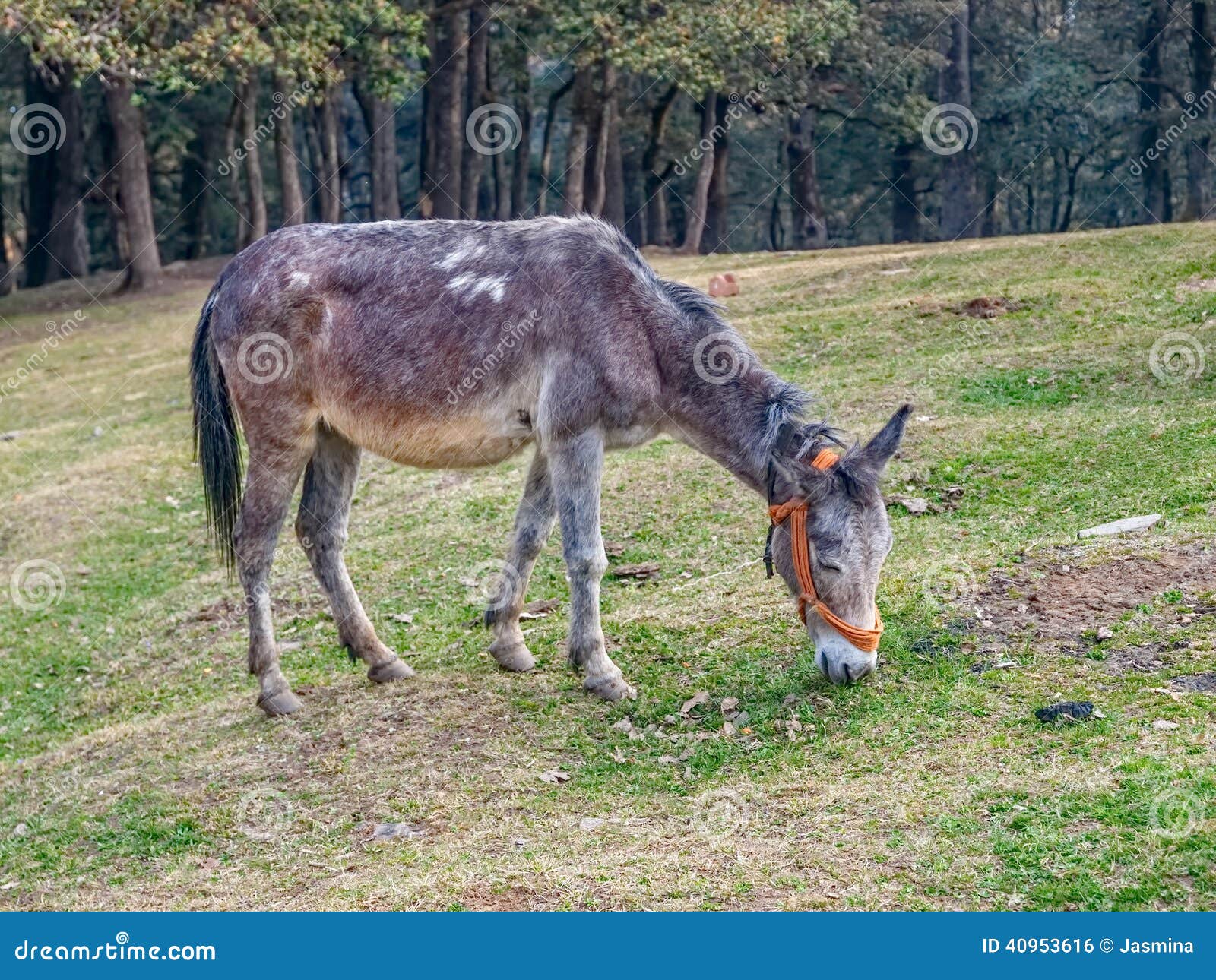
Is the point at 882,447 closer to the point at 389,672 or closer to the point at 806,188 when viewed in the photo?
the point at 389,672

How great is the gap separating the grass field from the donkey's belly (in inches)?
56.1

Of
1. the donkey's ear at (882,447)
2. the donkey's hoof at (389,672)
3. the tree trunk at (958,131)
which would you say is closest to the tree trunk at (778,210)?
the tree trunk at (958,131)

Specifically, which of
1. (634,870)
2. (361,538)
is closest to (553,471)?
(634,870)

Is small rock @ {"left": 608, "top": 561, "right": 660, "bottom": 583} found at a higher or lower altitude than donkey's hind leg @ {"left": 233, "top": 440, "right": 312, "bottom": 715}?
lower

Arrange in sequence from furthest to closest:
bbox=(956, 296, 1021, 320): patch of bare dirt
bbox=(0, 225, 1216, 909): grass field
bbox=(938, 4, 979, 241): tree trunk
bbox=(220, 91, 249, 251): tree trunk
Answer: bbox=(938, 4, 979, 241): tree trunk, bbox=(220, 91, 249, 251): tree trunk, bbox=(956, 296, 1021, 320): patch of bare dirt, bbox=(0, 225, 1216, 909): grass field

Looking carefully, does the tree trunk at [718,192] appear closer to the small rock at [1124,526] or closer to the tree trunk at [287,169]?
the tree trunk at [287,169]

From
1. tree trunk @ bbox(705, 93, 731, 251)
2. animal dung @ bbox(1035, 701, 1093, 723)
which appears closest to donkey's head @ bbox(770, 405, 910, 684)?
animal dung @ bbox(1035, 701, 1093, 723)

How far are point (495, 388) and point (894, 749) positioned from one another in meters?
3.17

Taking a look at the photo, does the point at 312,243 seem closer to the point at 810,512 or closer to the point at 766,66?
the point at 810,512

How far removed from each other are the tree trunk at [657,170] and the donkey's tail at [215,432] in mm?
29925

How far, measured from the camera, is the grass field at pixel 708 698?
586 centimetres

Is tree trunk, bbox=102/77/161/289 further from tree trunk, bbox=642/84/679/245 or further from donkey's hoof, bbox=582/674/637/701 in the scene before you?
donkey's hoof, bbox=582/674/637/701

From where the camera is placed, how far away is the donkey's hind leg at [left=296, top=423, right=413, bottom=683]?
28.8 ft

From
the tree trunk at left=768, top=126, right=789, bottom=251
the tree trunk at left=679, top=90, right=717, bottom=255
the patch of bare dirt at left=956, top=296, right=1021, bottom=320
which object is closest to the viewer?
the patch of bare dirt at left=956, top=296, right=1021, bottom=320
